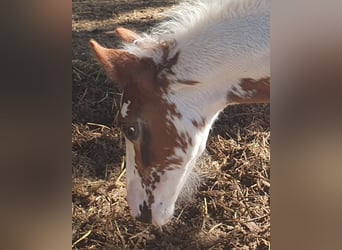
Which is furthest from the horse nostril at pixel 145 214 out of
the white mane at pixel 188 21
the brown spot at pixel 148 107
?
the white mane at pixel 188 21

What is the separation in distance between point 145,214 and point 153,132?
0.41 m

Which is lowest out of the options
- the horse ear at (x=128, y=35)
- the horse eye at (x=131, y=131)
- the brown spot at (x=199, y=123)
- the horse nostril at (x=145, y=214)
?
the horse nostril at (x=145, y=214)

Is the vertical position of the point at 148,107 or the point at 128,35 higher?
the point at 128,35

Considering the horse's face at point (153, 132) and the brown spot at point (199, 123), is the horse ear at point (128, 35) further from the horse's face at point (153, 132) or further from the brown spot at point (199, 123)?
the brown spot at point (199, 123)

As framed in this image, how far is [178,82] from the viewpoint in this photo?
257 cm

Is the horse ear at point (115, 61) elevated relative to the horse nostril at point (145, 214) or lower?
elevated

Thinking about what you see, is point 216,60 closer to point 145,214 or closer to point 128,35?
point 128,35

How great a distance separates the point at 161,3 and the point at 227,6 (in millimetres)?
326

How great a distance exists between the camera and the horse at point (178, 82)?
253 cm

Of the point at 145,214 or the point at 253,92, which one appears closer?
the point at 253,92

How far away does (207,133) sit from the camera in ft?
8.46

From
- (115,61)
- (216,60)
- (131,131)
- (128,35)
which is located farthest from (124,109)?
(216,60)
